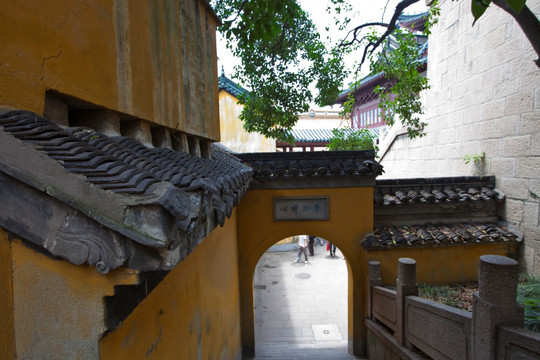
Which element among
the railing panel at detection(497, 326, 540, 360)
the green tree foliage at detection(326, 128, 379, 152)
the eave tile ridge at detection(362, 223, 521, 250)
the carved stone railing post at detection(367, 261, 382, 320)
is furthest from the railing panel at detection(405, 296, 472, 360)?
the green tree foliage at detection(326, 128, 379, 152)

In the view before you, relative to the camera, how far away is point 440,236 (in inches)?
241

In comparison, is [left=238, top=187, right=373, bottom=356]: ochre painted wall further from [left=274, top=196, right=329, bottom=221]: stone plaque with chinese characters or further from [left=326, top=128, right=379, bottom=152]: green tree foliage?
[left=326, top=128, right=379, bottom=152]: green tree foliage

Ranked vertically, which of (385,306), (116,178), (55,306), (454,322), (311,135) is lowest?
(385,306)

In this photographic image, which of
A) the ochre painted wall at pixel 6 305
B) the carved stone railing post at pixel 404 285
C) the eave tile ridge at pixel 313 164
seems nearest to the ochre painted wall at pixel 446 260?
the carved stone railing post at pixel 404 285

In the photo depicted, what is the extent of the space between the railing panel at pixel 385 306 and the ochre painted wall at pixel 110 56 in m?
4.29

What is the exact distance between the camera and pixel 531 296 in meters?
4.46

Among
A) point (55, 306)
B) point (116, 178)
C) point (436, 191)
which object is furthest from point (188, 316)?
point (436, 191)

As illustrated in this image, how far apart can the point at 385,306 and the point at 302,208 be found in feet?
7.99

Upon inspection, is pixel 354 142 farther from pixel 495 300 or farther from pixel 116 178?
pixel 116 178

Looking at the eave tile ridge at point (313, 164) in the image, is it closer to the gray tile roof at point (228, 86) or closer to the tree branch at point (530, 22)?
the tree branch at point (530, 22)

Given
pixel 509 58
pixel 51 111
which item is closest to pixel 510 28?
pixel 509 58

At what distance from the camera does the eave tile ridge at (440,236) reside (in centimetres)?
605

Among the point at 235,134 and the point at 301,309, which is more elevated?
the point at 235,134

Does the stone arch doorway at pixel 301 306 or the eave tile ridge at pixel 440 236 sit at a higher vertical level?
the eave tile ridge at pixel 440 236
